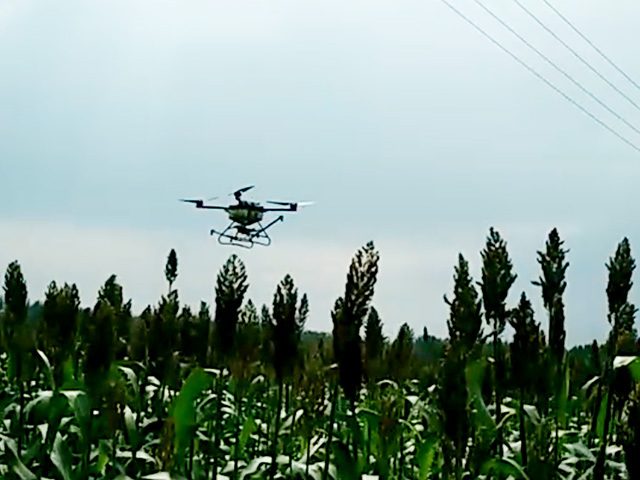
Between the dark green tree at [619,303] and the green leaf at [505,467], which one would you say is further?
the dark green tree at [619,303]

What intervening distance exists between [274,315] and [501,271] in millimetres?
1065

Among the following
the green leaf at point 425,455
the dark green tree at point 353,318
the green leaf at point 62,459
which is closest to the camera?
the dark green tree at point 353,318

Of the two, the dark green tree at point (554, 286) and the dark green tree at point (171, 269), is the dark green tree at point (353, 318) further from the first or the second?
the dark green tree at point (171, 269)

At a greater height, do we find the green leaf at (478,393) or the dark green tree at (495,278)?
the dark green tree at (495,278)

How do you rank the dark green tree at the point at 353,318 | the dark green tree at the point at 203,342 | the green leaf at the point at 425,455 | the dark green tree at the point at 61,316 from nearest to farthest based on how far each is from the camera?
1. the dark green tree at the point at 353,318
2. the dark green tree at the point at 61,316
3. the green leaf at the point at 425,455
4. the dark green tree at the point at 203,342

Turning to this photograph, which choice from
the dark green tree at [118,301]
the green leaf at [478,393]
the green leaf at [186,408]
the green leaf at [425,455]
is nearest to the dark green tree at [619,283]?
the green leaf at [478,393]

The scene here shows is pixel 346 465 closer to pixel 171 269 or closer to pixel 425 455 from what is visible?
pixel 425 455

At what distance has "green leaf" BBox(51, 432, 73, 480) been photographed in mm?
4371

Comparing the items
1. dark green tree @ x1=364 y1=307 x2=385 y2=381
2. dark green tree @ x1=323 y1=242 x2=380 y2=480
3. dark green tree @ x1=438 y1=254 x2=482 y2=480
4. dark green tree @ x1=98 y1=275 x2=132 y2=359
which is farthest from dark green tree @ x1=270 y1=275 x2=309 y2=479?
dark green tree @ x1=98 y1=275 x2=132 y2=359

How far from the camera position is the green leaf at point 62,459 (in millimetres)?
4371

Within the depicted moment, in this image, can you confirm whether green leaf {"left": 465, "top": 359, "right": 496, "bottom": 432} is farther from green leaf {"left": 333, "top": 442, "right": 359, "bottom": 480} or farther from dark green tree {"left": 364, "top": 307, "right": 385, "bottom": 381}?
dark green tree {"left": 364, "top": 307, "right": 385, "bottom": 381}

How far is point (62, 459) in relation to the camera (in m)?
4.43

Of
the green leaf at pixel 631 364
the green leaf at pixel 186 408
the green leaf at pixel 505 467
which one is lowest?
the green leaf at pixel 505 467

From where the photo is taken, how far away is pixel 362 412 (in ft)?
17.5
